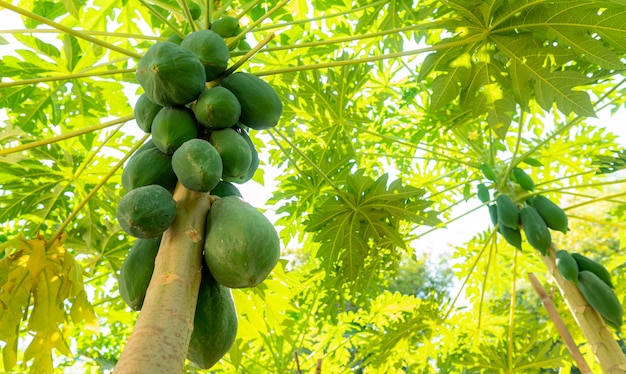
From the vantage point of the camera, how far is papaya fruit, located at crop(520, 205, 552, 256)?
9.48 ft

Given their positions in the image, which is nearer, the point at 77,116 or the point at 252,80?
the point at 252,80

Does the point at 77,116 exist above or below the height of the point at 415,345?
above

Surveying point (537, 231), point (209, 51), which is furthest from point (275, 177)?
point (209, 51)

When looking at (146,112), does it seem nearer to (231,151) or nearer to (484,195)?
(231,151)

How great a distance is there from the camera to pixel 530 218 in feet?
9.77

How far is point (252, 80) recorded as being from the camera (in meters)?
1.74

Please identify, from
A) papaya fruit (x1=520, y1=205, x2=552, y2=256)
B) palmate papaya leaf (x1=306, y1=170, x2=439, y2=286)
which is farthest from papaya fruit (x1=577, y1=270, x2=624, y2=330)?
palmate papaya leaf (x1=306, y1=170, x2=439, y2=286)

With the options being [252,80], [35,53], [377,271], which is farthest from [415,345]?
[35,53]

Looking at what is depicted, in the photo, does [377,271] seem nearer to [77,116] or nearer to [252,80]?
[252,80]

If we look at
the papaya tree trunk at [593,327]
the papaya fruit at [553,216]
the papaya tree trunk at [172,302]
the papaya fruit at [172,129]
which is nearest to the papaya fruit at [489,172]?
the papaya fruit at [553,216]

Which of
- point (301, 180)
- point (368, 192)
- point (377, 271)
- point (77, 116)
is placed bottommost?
point (377, 271)

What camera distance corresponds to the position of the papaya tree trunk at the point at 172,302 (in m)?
0.90

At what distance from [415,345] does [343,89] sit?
2.03 meters

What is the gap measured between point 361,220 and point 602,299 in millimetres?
1335
